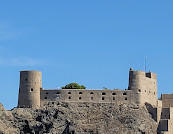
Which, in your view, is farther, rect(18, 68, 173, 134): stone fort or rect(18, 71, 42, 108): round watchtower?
rect(18, 71, 42, 108): round watchtower

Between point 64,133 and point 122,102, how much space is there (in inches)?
557

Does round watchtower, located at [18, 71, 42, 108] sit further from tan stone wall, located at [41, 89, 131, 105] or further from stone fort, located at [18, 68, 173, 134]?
tan stone wall, located at [41, 89, 131, 105]

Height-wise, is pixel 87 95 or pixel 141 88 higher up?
pixel 141 88

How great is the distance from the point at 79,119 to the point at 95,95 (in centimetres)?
660

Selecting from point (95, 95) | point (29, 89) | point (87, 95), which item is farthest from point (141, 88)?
point (29, 89)

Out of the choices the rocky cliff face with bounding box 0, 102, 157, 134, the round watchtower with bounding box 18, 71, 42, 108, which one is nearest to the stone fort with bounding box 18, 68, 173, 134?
the round watchtower with bounding box 18, 71, 42, 108

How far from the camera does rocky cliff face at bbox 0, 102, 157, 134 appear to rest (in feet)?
543

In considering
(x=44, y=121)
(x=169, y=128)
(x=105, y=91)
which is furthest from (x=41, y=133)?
(x=169, y=128)

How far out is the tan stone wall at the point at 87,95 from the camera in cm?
17050

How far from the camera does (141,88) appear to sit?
17112 cm

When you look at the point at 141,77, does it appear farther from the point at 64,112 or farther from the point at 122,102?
the point at 64,112

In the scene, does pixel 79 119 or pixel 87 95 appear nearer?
pixel 79 119

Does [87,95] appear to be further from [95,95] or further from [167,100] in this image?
[167,100]

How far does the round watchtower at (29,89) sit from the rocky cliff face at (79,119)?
1.67 m
